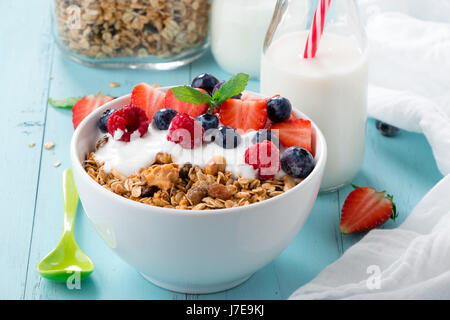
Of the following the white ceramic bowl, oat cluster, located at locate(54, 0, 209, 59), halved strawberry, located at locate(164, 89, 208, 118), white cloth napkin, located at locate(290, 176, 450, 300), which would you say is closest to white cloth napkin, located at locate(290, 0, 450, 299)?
white cloth napkin, located at locate(290, 176, 450, 300)

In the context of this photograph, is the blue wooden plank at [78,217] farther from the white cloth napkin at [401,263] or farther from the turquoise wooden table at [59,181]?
the white cloth napkin at [401,263]

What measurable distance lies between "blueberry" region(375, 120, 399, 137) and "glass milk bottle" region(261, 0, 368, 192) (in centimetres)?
16

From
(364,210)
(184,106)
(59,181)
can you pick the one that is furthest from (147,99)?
(364,210)

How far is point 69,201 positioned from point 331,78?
50cm

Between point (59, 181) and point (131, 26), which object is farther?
point (131, 26)

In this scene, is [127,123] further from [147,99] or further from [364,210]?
[364,210]

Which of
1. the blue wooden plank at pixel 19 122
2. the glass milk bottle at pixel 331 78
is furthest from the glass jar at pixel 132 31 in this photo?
the glass milk bottle at pixel 331 78

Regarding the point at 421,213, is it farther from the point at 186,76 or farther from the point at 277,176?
the point at 186,76

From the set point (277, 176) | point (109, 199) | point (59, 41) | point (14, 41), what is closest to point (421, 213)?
point (277, 176)

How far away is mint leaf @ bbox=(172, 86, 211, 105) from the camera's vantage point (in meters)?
0.96

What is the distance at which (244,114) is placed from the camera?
966 millimetres

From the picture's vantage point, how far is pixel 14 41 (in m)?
1.64

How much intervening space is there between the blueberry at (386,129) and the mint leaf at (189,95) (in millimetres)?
498

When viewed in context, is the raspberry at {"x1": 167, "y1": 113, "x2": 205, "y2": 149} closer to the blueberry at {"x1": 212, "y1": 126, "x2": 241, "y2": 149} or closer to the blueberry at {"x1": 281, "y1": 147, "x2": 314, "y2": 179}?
the blueberry at {"x1": 212, "y1": 126, "x2": 241, "y2": 149}
